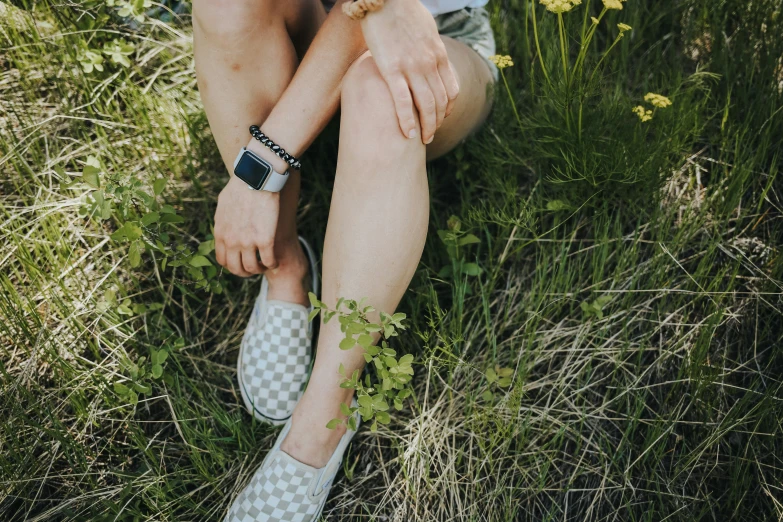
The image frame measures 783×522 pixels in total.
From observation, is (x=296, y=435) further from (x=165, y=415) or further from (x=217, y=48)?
(x=217, y=48)

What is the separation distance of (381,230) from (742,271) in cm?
96

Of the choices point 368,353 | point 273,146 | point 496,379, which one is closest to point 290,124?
point 273,146

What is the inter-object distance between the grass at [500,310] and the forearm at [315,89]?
424 millimetres

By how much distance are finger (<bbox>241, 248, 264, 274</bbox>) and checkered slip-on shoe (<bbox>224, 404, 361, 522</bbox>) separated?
426 mm

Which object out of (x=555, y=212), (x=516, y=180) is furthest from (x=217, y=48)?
(x=555, y=212)

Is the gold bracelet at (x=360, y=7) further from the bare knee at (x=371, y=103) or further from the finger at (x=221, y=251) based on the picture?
the finger at (x=221, y=251)

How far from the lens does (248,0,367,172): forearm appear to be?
4.31 ft

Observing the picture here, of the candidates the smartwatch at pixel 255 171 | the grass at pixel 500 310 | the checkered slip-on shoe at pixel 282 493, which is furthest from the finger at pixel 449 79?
the checkered slip-on shoe at pixel 282 493

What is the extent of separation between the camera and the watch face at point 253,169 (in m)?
1.37

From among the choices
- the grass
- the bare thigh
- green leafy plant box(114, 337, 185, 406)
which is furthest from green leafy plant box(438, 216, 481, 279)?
green leafy plant box(114, 337, 185, 406)

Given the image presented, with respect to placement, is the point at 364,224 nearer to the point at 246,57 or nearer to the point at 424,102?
the point at 424,102

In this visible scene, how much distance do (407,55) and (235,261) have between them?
0.63 meters

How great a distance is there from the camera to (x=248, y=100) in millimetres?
1396

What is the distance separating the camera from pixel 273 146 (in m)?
1.37
